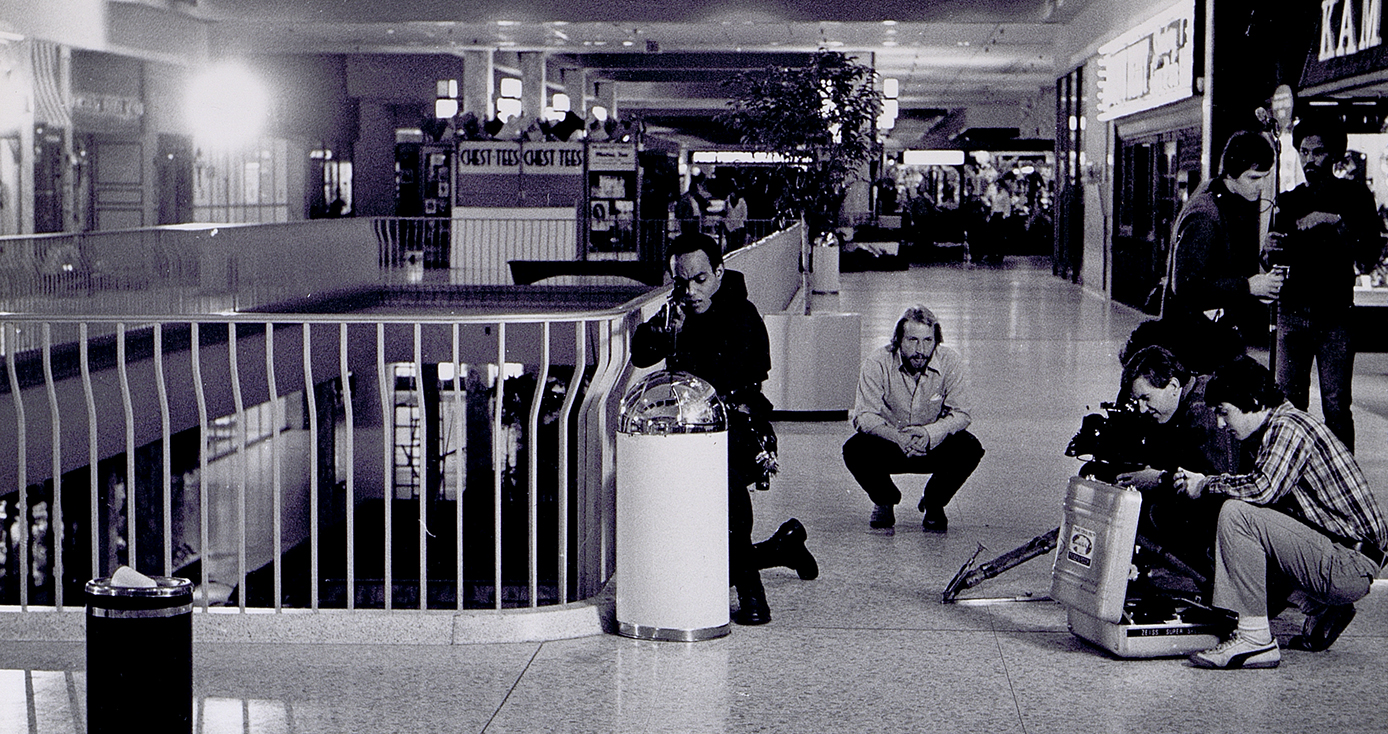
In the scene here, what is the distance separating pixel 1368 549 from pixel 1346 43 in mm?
6667

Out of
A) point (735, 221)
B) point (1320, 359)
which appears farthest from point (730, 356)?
point (735, 221)

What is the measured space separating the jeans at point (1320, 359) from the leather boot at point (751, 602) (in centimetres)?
320

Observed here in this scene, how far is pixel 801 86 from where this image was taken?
1484cm

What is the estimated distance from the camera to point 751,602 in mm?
5926

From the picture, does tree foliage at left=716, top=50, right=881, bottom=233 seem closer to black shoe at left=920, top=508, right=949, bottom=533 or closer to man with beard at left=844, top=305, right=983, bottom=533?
man with beard at left=844, top=305, right=983, bottom=533

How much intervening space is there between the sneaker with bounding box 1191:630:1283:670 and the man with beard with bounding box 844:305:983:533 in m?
2.35

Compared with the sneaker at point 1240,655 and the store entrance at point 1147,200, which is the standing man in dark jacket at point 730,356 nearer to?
the sneaker at point 1240,655

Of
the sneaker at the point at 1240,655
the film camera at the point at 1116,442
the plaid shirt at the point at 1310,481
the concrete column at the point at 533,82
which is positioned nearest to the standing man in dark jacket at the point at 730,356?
the film camera at the point at 1116,442

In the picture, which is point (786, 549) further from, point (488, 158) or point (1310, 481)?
point (488, 158)

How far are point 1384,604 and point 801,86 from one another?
9351 millimetres

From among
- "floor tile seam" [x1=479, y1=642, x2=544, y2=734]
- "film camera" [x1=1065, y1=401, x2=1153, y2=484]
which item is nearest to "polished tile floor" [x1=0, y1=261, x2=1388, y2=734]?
"floor tile seam" [x1=479, y1=642, x2=544, y2=734]

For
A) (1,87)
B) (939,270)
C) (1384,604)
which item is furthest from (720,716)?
(939,270)

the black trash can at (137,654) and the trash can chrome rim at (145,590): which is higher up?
the trash can chrome rim at (145,590)

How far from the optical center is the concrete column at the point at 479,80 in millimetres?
34062
